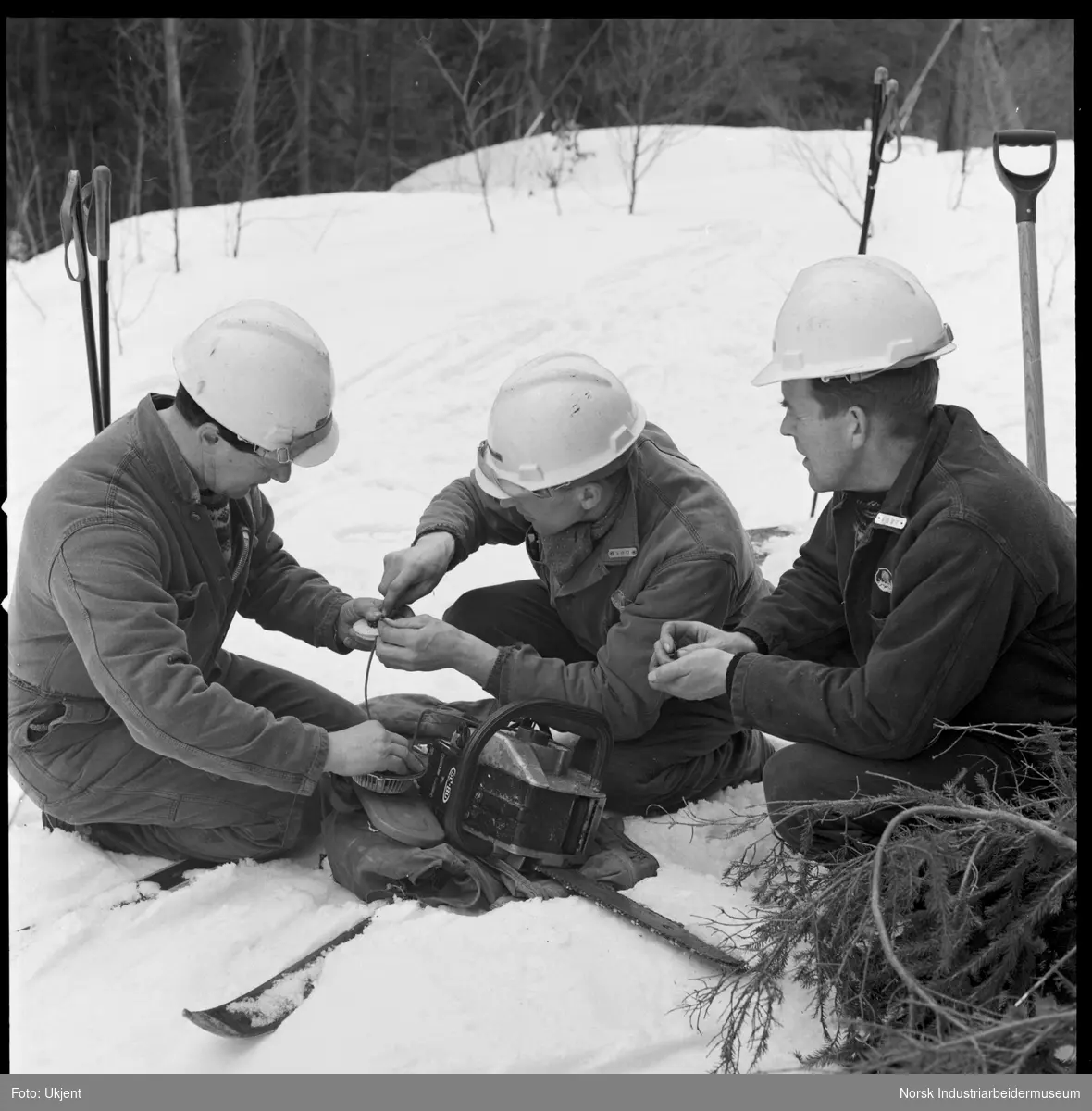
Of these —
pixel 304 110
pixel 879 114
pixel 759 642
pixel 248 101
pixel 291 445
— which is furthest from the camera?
pixel 304 110

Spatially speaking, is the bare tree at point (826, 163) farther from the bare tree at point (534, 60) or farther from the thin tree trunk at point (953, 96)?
the bare tree at point (534, 60)

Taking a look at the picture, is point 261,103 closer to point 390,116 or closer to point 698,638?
point 390,116

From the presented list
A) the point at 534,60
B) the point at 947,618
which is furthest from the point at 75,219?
the point at 534,60

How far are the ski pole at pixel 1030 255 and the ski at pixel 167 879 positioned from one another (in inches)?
103

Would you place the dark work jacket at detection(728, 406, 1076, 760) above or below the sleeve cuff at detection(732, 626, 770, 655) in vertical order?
above

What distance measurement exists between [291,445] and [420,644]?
66 cm

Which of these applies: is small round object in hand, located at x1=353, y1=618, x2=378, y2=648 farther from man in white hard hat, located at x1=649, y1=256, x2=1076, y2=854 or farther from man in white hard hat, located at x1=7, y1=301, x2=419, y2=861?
man in white hard hat, located at x1=649, y1=256, x2=1076, y2=854

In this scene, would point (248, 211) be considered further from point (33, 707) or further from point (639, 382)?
point (33, 707)

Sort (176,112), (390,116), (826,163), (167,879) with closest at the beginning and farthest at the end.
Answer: (167,879)
(826,163)
(176,112)
(390,116)

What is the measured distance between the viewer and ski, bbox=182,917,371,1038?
8.06ft

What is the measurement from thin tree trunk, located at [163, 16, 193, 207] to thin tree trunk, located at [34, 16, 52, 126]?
1297mm

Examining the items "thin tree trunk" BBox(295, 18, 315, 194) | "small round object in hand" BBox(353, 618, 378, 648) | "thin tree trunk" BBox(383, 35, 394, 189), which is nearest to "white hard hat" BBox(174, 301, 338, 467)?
"small round object in hand" BBox(353, 618, 378, 648)

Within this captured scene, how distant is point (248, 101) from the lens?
1257 centimetres
